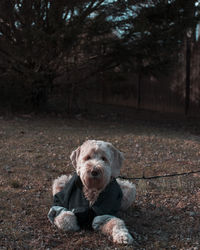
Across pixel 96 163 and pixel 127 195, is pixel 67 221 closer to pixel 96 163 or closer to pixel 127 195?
pixel 96 163

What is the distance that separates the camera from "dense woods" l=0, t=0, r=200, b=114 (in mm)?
10805

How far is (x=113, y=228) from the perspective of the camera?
11.5ft

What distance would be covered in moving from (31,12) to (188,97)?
690 cm

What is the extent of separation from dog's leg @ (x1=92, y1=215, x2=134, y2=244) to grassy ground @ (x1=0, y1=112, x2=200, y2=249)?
7cm

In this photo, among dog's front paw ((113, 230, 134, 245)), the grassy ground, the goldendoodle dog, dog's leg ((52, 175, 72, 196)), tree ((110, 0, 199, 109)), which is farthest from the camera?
tree ((110, 0, 199, 109))

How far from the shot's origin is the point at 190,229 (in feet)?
12.9

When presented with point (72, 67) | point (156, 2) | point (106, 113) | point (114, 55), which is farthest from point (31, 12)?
point (106, 113)

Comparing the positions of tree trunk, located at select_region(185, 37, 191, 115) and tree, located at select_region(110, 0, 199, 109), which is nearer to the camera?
tree, located at select_region(110, 0, 199, 109)

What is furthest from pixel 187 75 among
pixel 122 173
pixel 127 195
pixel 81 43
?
pixel 127 195

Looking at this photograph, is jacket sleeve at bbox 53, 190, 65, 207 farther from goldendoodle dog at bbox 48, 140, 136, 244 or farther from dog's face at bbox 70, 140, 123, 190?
dog's face at bbox 70, 140, 123, 190

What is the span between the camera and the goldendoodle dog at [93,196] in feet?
11.5

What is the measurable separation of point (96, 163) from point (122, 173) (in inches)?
108

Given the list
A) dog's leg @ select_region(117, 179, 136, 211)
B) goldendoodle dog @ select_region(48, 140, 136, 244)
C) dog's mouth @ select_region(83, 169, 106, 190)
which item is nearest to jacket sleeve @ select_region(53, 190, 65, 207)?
goldendoodle dog @ select_region(48, 140, 136, 244)

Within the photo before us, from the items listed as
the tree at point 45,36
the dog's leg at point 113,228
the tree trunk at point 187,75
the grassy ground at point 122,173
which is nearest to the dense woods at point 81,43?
the tree at point 45,36
